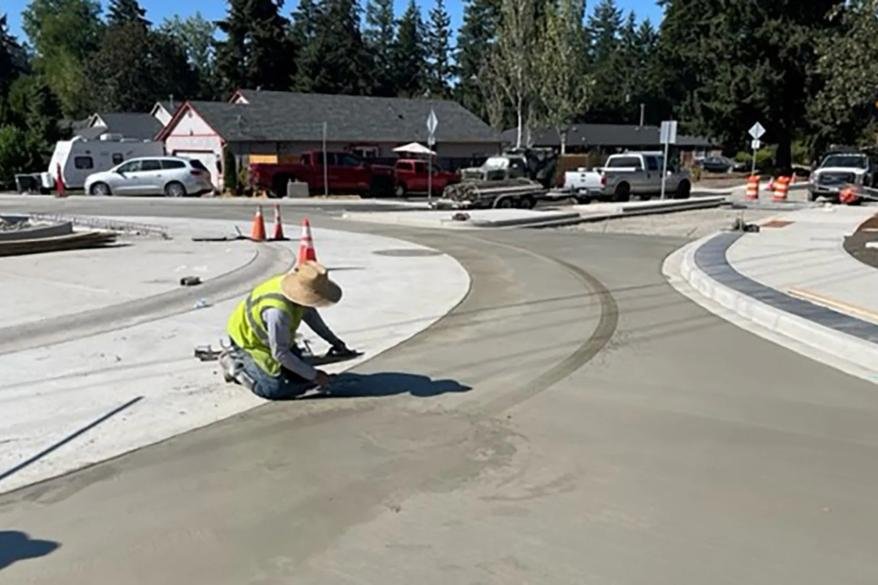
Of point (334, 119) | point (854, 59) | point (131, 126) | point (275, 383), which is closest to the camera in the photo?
point (275, 383)

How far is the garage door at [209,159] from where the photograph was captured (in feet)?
138

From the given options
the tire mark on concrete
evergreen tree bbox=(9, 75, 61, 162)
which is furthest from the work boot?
evergreen tree bbox=(9, 75, 61, 162)

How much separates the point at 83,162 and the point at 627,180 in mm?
26939

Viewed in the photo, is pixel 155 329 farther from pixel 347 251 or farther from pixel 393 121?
pixel 393 121

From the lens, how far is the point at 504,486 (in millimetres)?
4801

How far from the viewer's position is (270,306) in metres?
6.09

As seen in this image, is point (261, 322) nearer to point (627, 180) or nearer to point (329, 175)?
point (627, 180)

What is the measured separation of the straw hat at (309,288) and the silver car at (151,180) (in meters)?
32.2

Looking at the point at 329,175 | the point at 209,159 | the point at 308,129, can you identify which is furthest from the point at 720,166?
the point at 209,159

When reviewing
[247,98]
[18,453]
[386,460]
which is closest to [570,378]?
[386,460]

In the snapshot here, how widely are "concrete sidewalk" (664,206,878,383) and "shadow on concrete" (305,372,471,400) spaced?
3683 mm

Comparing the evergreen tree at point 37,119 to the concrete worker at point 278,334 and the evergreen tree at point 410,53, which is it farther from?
the evergreen tree at point 410,53

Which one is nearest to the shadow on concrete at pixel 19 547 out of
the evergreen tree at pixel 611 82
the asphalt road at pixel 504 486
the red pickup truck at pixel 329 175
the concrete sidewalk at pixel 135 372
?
the asphalt road at pixel 504 486

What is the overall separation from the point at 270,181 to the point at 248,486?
3255 centimetres
